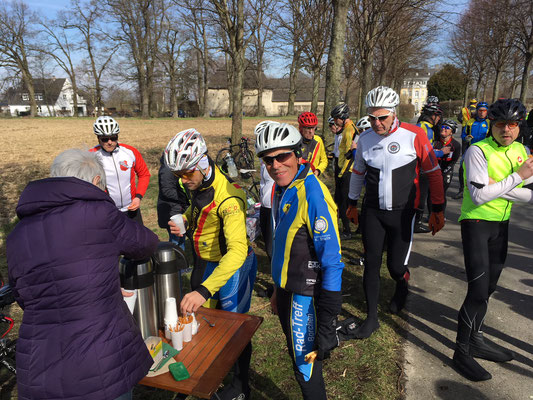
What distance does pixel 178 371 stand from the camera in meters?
1.99

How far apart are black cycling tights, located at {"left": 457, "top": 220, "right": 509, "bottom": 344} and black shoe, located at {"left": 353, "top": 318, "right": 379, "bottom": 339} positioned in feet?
2.87

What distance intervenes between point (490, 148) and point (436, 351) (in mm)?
2143

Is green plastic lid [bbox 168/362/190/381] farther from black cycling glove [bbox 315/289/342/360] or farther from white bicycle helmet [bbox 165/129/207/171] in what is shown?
white bicycle helmet [bbox 165/129/207/171]

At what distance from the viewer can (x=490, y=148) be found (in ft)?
10.6

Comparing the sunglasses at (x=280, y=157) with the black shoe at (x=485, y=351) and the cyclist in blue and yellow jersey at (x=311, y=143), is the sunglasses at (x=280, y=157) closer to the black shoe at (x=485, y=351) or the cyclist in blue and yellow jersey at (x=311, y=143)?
the black shoe at (x=485, y=351)

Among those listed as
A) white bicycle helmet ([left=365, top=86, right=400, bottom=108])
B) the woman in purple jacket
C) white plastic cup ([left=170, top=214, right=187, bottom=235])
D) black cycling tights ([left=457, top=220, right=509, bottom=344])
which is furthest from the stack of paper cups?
white bicycle helmet ([left=365, top=86, right=400, bottom=108])

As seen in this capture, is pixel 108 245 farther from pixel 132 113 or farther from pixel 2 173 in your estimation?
pixel 132 113

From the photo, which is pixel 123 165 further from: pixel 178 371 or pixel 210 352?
pixel 178 371

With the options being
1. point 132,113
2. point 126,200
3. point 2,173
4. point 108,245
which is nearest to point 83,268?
point 108,245

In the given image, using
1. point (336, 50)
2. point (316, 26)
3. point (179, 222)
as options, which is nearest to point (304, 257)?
point (179, 222)

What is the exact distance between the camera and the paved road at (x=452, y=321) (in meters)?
3.26

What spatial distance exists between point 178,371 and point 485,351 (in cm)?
313

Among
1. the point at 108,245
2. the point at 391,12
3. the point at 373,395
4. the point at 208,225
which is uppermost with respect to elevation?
the point at 391,12

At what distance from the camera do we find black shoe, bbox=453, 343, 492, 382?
3.30 metres
